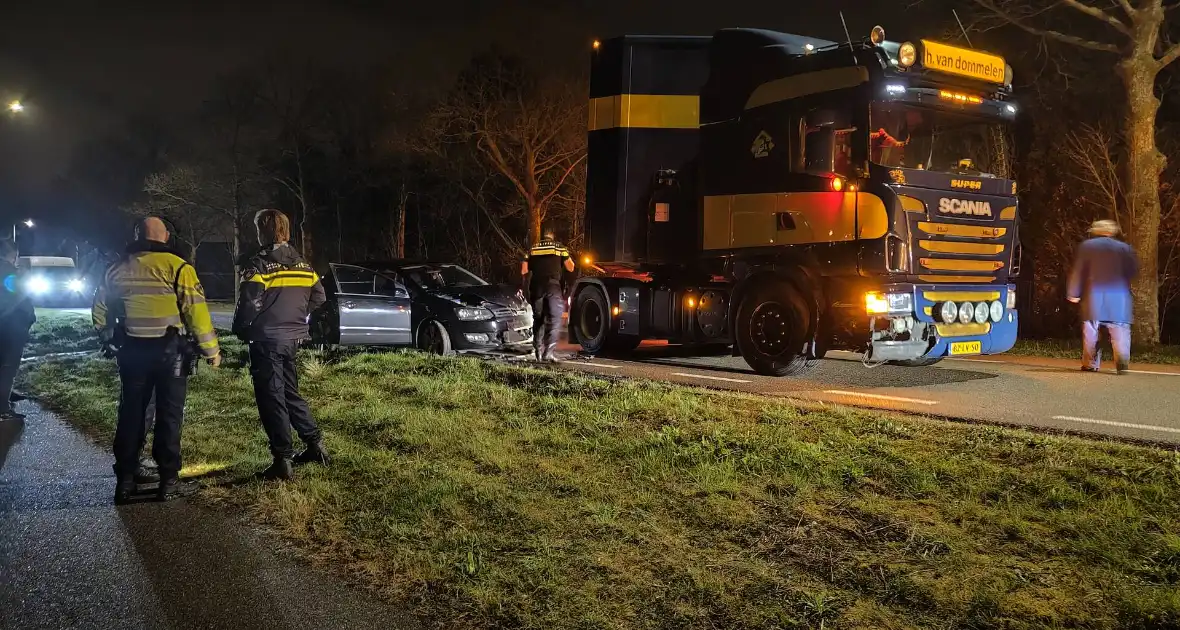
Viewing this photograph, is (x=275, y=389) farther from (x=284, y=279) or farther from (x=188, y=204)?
(x=188, y=204)

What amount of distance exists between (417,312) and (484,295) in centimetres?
98

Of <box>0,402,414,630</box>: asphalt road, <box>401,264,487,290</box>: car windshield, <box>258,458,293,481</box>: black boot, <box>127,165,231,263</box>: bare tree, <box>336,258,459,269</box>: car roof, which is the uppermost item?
<box>127,165,231,263</box>: bare tree

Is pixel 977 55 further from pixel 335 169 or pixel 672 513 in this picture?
pixel 335 169

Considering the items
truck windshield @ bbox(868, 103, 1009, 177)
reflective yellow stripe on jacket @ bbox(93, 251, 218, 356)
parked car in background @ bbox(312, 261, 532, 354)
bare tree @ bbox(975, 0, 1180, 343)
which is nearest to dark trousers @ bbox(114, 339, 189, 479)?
reflective yellow stripe on jacket @ bbox(93, 251, 218, 356)

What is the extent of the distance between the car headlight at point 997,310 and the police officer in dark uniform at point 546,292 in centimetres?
514

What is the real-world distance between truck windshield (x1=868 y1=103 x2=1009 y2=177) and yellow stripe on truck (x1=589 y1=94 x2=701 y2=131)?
289 centimetres

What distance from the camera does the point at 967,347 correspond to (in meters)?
9.65

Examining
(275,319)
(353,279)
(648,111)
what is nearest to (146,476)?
(275,319)

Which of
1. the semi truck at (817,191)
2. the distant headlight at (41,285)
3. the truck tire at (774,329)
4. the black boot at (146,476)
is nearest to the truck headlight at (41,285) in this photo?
the distant headlight at (41,285)

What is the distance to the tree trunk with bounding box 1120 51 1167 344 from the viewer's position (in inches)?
618

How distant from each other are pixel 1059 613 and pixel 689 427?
338 cm

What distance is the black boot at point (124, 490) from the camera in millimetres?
5754

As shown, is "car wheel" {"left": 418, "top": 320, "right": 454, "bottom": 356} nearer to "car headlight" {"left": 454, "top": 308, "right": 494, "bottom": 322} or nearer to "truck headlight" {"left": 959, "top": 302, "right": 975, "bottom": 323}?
"car headlight" {"left": 454, "top": 308, "right": 494, "bottom": 322}

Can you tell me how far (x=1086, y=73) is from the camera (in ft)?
66.6
